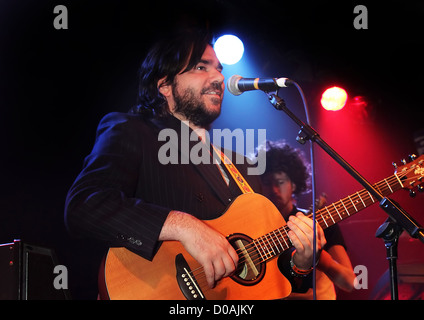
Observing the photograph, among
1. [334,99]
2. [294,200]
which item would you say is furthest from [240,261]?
[334,99]

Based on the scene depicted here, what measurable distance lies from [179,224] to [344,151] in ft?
14.8

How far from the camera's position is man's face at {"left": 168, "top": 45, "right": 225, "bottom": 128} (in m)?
3.07

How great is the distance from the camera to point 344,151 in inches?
236

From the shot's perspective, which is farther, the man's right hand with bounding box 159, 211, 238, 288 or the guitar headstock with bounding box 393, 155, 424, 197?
the guitar headstock with bounding box 393, 155, 424, 197

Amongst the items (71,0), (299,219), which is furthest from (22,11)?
(299,219)

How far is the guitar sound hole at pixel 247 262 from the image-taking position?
7.34 feet

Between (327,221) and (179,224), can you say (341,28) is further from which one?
(179,224)

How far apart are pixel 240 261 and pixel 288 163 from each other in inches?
111

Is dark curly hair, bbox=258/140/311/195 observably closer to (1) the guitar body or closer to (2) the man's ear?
(2) the man's ear

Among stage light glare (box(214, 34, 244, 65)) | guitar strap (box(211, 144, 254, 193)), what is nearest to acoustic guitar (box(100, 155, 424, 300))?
guitar strap (box(211, 144, 254, 193))

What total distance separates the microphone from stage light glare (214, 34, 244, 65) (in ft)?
7.30

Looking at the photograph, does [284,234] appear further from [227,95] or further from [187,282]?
[227,95]

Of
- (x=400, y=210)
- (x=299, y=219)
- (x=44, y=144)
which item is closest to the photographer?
(x=400, y=210)

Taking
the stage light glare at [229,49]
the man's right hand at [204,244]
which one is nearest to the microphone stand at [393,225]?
the man's right hand at [204,244]
